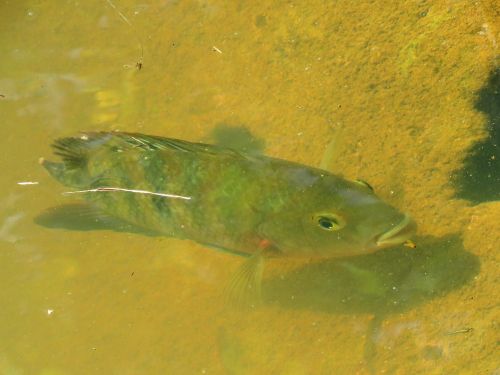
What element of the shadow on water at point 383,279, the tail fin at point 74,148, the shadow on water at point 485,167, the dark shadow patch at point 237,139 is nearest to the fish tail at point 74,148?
the tail fin at point 74,148

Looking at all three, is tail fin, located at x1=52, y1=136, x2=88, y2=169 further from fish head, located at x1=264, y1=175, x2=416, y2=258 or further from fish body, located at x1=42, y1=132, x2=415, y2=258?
fish head, located at x1=264, y1=175, x2=416, y2=258

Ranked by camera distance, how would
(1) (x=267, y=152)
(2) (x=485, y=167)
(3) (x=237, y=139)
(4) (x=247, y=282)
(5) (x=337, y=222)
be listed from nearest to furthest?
(5) (x=337, y=222)
(4) (x=247, y=282)
(2) (x=485, y=167)
(1) (x=267, y=152)
(3) (x=237, y=139)

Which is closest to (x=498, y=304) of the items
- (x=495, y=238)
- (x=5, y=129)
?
(x=495, y=238)

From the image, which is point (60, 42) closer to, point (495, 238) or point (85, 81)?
point (85, 81)

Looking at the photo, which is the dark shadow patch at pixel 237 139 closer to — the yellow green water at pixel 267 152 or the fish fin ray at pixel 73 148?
the yellow green water at pixel 267 152

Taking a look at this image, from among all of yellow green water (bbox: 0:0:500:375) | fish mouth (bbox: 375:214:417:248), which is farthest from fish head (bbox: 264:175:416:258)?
yellow green water (bbox: 0:0:500:375)

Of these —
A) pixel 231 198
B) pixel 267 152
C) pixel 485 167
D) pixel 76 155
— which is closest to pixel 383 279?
pixel 485 167

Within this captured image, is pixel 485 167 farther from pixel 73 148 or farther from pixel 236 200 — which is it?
pixel 73 148
